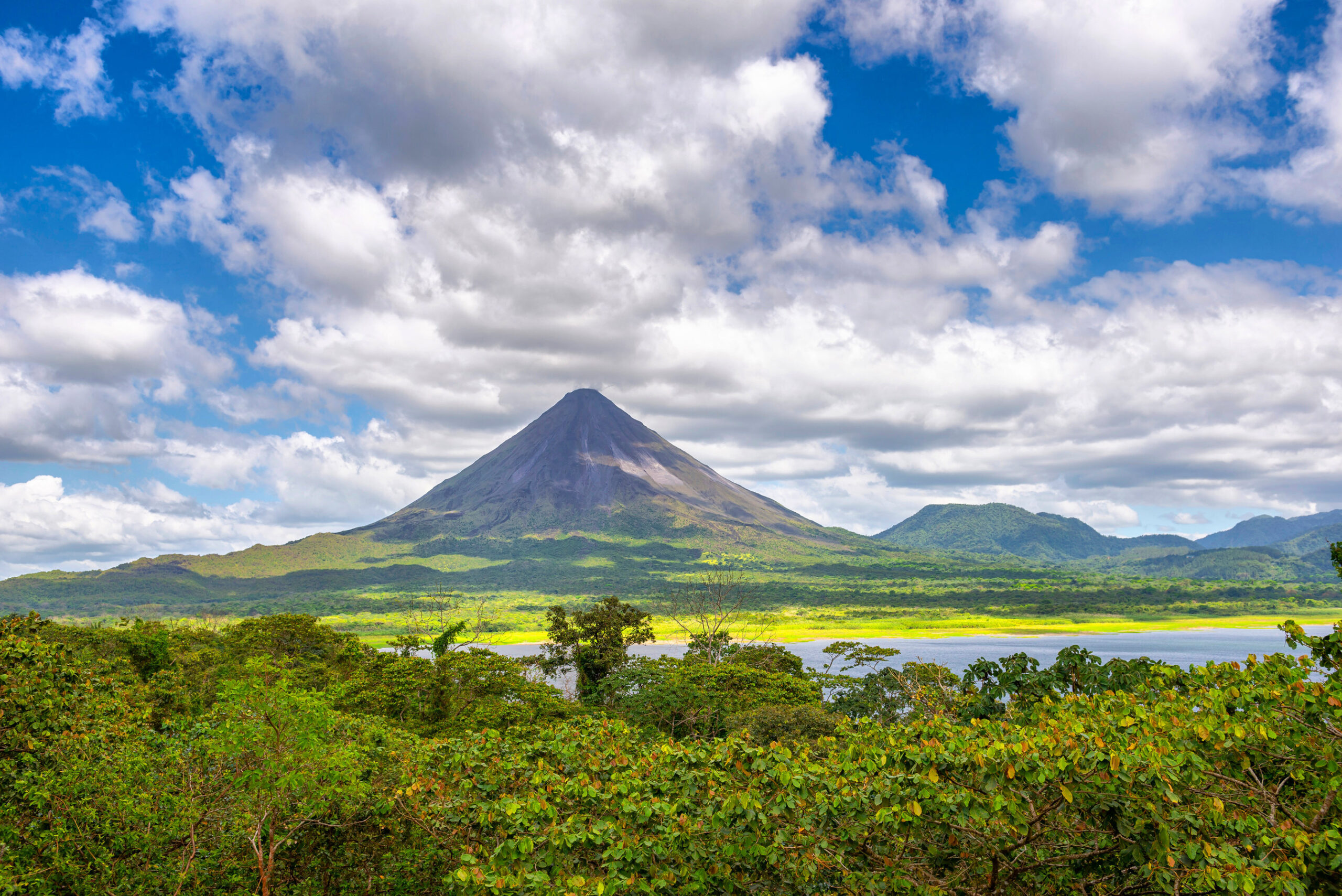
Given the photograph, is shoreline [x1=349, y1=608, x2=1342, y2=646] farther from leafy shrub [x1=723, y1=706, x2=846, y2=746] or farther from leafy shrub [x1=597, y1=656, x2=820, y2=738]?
leafy shrub [x1=723, y1=706, x2=846, y2=746]

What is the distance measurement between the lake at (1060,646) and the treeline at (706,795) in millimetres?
54983

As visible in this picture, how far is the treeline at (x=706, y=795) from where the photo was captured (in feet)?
15.2

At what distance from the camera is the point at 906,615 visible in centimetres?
11206

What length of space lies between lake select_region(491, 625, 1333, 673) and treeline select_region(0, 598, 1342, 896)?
180 feet

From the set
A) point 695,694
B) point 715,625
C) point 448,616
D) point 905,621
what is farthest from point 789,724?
point 448,616

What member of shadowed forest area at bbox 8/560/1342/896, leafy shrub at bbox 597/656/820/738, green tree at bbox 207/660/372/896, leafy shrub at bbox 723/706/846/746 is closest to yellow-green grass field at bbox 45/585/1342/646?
leafy shrub at bbox 597/656/820/738

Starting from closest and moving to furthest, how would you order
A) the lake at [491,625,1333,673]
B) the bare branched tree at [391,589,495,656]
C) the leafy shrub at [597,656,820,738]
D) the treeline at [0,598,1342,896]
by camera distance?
the treeline at [0,598,1342,896] < the leafy shrub at [597,656,820,738] < the lake at [491,625,1333,673] < the bare branched tree at [391,589,495,656]

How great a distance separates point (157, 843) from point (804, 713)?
15.4m

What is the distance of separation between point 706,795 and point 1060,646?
283 ft

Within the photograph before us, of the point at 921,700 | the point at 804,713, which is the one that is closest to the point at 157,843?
the point at 921,700

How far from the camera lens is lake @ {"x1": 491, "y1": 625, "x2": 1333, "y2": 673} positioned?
6719 centimetres

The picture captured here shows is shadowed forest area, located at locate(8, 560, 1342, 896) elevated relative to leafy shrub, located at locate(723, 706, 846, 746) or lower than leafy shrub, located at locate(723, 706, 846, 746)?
elevated

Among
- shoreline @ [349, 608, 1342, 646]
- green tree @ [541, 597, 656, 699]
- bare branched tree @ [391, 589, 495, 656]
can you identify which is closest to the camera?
green tree @ [541, 597, 656, 699]

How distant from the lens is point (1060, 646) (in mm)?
79438
